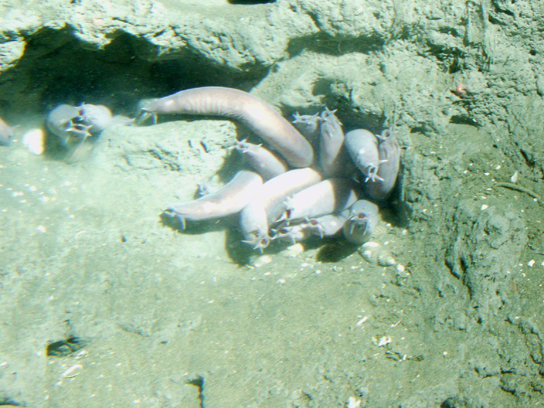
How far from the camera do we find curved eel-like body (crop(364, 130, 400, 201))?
3262 millimetres

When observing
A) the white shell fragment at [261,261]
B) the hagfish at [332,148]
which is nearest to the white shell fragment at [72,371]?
the white shell fragment at [261,261]

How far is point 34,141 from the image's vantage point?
387 cm

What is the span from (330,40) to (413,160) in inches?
57.9

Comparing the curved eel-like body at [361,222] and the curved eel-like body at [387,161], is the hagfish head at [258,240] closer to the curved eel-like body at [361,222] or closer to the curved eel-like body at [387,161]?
the curved eel-like body at [361,222]

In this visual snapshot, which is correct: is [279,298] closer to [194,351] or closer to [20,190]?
[194,351]

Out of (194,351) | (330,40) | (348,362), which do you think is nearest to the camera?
(348,362)

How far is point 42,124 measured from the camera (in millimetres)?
3939

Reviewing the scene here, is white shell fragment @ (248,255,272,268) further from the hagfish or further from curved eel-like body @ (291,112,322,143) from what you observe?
curved eel-like body @ (291,112,322,143)

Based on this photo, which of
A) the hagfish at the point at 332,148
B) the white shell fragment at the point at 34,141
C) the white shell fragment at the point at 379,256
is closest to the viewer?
the white shell fragment at the point at 379,256

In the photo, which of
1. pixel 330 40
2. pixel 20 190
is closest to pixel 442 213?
pixel 330 40

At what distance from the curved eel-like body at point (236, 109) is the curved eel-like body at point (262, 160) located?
0.13 metres

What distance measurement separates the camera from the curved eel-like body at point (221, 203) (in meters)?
3.37

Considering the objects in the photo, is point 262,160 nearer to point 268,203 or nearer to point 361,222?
point 268,203

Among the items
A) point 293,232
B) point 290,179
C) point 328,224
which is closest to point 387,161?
point 328,224
